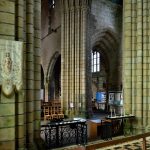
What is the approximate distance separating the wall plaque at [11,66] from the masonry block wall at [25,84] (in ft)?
0.59

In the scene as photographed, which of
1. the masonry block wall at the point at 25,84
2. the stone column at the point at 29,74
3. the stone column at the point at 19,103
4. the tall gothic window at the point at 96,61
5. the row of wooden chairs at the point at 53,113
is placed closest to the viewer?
the masonry block wall at the point at 25,84

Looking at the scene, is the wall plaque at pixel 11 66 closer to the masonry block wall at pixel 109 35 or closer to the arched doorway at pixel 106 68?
the masonry block wall at pixel 109 35

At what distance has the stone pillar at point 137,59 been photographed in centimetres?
991

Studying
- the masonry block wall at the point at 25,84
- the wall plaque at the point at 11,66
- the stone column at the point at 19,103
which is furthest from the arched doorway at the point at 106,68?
the wall plaque at the point at 11,66

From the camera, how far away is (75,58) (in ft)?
58.1

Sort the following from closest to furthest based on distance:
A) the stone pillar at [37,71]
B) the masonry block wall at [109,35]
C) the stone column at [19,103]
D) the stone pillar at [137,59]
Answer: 1. the stone column at [19,103]
2. the stone pillar at [37,71]
3. the stone pillar at [137,59]
4. the masonry block wall at [109,35]

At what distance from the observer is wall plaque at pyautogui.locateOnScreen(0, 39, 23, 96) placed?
5.55 meters

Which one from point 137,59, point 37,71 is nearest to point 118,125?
point 137,59

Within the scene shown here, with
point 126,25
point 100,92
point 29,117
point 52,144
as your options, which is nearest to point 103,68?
point 100,92

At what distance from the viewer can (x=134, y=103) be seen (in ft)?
33.0

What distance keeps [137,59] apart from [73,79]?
316 inches

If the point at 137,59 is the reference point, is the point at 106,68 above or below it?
above

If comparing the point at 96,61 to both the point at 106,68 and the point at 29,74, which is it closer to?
the point at 106,68

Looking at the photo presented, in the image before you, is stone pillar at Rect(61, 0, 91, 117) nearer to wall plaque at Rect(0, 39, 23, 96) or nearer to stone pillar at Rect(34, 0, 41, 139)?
stone pillar at Rect(34, 0, 41, 139)
